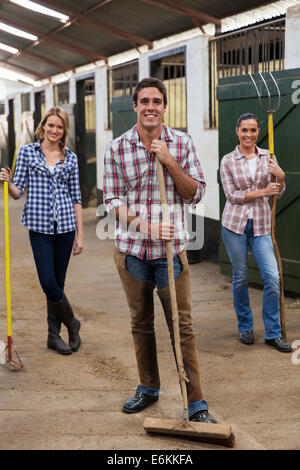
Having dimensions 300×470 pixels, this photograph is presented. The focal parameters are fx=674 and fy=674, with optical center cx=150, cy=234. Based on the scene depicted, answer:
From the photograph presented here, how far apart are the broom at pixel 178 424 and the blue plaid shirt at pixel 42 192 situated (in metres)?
1.54

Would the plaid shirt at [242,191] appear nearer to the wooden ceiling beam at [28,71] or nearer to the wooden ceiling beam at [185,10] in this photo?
the wooden ceiling beam at [185,10]

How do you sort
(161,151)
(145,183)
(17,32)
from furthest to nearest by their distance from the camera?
(17,32), (145,183), (161,151)

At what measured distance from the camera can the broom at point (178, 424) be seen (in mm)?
3359

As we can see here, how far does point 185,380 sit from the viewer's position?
3.55m

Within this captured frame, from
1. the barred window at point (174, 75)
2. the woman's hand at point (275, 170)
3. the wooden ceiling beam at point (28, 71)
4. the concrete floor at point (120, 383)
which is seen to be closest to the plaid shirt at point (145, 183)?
the concrete floor at point (120, 383)

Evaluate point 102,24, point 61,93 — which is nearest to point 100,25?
point 102,24

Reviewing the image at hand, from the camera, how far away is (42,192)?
15.8ft

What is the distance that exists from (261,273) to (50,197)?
1.70 metres

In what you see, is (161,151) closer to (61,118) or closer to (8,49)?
(61,118)

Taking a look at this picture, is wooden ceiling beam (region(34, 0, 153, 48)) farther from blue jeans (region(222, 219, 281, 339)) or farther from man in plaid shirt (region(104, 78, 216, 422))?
man in plaid shirt (region(104, 78, 216, 422))

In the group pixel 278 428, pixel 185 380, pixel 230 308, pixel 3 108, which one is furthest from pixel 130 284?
pixel 3 108

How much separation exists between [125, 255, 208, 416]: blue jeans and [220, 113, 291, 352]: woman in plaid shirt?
5.15 feet

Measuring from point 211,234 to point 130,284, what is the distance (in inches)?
198
